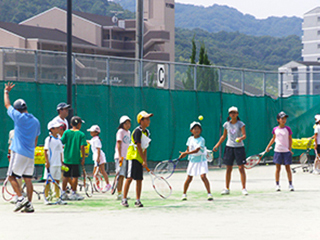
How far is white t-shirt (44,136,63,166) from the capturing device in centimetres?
1063

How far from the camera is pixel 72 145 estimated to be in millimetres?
11453

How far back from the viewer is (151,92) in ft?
60.1

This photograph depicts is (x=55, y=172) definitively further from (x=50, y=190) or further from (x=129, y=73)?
(x=129, y=73)

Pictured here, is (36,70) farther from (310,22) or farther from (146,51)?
(310,22)

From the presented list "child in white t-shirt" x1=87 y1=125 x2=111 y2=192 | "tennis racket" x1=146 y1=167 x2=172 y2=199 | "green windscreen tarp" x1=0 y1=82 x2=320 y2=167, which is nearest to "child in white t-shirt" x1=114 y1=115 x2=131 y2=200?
"tennis racket" x1=146 y1=167 x2=172 y2=199

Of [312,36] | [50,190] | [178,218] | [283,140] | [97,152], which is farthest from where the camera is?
[312,36]

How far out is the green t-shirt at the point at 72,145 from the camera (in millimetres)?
11445

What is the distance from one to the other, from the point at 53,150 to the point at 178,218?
107 inches

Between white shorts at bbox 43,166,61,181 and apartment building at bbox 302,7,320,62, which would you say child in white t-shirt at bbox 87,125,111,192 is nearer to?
white shorts at bbox 43,166,61,181

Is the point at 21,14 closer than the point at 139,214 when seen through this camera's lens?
No

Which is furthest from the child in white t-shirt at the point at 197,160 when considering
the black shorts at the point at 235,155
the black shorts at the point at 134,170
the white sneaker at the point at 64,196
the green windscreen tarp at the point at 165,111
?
the green windscreen tarp at the point at 165,111

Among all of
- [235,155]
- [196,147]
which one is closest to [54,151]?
[196,147]

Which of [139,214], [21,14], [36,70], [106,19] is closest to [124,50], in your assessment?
[106,19]

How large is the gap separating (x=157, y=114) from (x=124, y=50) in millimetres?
70867
